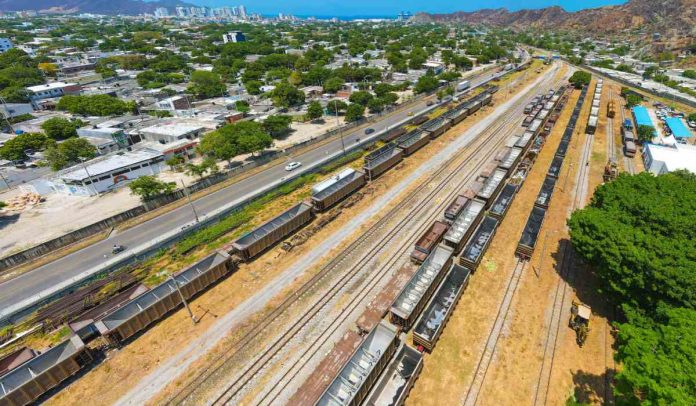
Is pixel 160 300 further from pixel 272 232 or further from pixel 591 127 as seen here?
pixel 591 127

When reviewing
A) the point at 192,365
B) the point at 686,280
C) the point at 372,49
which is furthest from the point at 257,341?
the point at 372,49

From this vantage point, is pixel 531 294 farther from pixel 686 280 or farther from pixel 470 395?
pixel 470 395

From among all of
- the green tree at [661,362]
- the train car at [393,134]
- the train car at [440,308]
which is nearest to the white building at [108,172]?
the train car at [393,134]

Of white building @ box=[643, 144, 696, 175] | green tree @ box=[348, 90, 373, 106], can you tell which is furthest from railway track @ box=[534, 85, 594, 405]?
green tree @ box=[348, 90, 373, 106]

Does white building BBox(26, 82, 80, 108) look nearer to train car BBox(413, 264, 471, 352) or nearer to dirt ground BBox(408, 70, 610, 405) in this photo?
train car BBox(413, 264, 471, 352)

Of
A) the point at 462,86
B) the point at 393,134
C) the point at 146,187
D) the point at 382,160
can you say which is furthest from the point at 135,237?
the point at 462,86

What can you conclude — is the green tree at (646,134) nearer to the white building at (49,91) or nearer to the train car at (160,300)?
the train car at (160,300)
